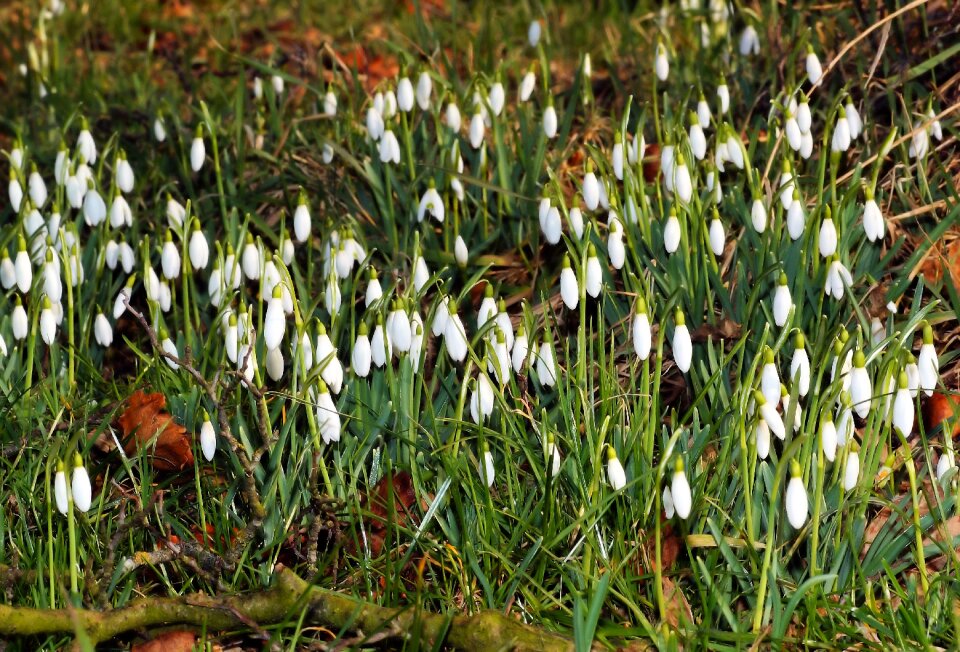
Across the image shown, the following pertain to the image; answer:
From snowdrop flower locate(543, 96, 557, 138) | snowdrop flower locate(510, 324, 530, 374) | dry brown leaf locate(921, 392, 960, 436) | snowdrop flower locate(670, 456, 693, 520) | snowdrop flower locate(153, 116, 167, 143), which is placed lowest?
dry brown leaf locate(921, 392, 960, 436)

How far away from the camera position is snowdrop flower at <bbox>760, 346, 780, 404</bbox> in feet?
7.07

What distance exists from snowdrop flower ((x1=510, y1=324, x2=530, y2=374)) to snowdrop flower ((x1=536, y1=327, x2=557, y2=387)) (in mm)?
34

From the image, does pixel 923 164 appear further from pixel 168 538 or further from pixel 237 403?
pixel 168 538

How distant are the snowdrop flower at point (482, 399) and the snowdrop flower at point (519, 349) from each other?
0.31 ft

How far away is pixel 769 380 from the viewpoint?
7.18 ft

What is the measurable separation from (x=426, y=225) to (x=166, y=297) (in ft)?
2.56

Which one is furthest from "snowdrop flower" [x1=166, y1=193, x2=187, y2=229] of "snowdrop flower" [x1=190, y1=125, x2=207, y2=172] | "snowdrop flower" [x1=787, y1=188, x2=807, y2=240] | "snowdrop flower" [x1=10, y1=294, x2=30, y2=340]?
"snowdrop flower" [x1=787, y1=188, x2=807, y2=240]

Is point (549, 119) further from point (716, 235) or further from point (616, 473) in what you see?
point (616, 473)

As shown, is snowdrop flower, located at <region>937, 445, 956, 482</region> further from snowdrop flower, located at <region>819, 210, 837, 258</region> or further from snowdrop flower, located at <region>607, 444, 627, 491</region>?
snowdrop flower, located at <region>607, 444, 627, 491</region>

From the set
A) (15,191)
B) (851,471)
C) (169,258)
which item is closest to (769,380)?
(851,471)

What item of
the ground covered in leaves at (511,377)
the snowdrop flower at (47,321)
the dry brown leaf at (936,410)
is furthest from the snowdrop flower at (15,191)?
the dry brown leaf at (936,410)

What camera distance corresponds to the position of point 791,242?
2.85 meters

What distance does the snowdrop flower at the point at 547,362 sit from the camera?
243 cm

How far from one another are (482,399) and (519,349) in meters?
0.15
